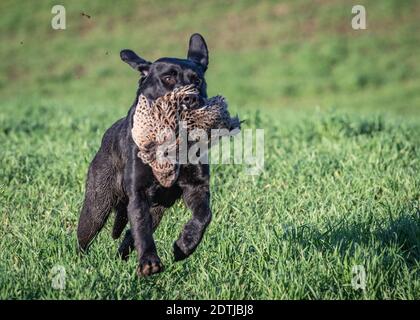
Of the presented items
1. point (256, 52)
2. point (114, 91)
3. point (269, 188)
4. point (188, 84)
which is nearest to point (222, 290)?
point (188, 84)

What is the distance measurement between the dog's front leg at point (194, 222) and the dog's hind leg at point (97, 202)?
0.87m

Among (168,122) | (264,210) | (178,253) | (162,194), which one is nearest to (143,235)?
(178,253)

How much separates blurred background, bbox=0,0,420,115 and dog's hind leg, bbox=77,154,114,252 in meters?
12.6

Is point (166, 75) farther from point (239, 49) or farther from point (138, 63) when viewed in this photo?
point (239, 49)

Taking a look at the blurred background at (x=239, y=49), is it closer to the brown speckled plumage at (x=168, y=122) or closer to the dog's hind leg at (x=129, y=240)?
the dog's hind leg at (x=129, y=240)

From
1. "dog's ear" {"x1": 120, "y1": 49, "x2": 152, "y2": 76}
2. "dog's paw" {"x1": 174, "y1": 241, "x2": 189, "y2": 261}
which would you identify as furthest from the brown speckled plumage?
"dog's ear" {"x1": 120, "y1": 49, "x2": 152, "y2": 76}

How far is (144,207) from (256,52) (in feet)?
62.3

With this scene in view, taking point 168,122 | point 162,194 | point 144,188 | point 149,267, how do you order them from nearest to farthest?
point 149,267
point 168,122
point 144,188
point 162,194

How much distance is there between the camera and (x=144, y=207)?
185 inches

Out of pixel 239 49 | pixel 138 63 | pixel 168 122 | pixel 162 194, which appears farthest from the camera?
pixel 239 49

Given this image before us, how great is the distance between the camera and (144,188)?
4754 millimetres

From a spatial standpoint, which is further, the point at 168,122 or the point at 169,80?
the point at 169,80

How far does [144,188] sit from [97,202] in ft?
2.75

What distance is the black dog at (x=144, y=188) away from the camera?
4.55m
